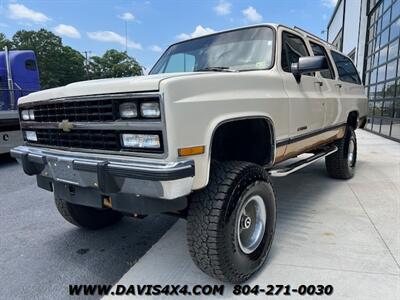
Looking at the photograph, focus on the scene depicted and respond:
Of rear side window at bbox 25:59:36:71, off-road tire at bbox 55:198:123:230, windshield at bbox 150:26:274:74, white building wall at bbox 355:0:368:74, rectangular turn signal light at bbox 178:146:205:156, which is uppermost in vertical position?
white building wall at bbox 355:0:368:74

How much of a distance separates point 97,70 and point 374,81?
158 ft

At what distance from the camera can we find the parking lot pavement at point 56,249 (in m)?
2.44

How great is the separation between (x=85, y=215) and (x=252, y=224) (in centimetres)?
169

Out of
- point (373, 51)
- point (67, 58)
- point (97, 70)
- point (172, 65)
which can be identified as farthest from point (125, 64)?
point (172, 65)

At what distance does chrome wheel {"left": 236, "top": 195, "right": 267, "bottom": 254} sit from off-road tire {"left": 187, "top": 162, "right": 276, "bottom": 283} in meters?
0.12

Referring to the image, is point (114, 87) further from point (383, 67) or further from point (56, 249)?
point (383, 67)

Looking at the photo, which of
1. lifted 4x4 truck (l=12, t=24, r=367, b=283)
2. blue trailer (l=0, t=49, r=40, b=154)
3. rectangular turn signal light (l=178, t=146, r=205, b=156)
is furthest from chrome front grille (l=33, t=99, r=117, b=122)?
blue trailer (l=0, t=49, r=40, b=154)

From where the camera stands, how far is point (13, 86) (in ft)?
26.0

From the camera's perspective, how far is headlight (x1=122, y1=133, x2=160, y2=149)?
1.86 m

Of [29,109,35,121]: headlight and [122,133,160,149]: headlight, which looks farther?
[29,109,35,121]: headlight

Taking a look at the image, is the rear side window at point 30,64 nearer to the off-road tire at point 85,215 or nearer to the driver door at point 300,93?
the off-road tire at point 85,215

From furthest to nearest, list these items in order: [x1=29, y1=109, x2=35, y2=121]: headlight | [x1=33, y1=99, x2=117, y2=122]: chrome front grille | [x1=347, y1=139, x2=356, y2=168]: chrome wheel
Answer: [x1=347, y1=139, x2=356, y2=168]: chrome wheel
[x1=29, y1=109, x2=35, y2=121]: headlight
[x1=33, y1=99, x2=117, y2=122]: chrome front grille

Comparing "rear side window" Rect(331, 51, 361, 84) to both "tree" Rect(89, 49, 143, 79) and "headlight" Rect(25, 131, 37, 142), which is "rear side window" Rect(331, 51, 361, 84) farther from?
"tree" Rect(89, 49, 143, 79)

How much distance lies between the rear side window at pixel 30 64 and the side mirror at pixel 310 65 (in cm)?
782
